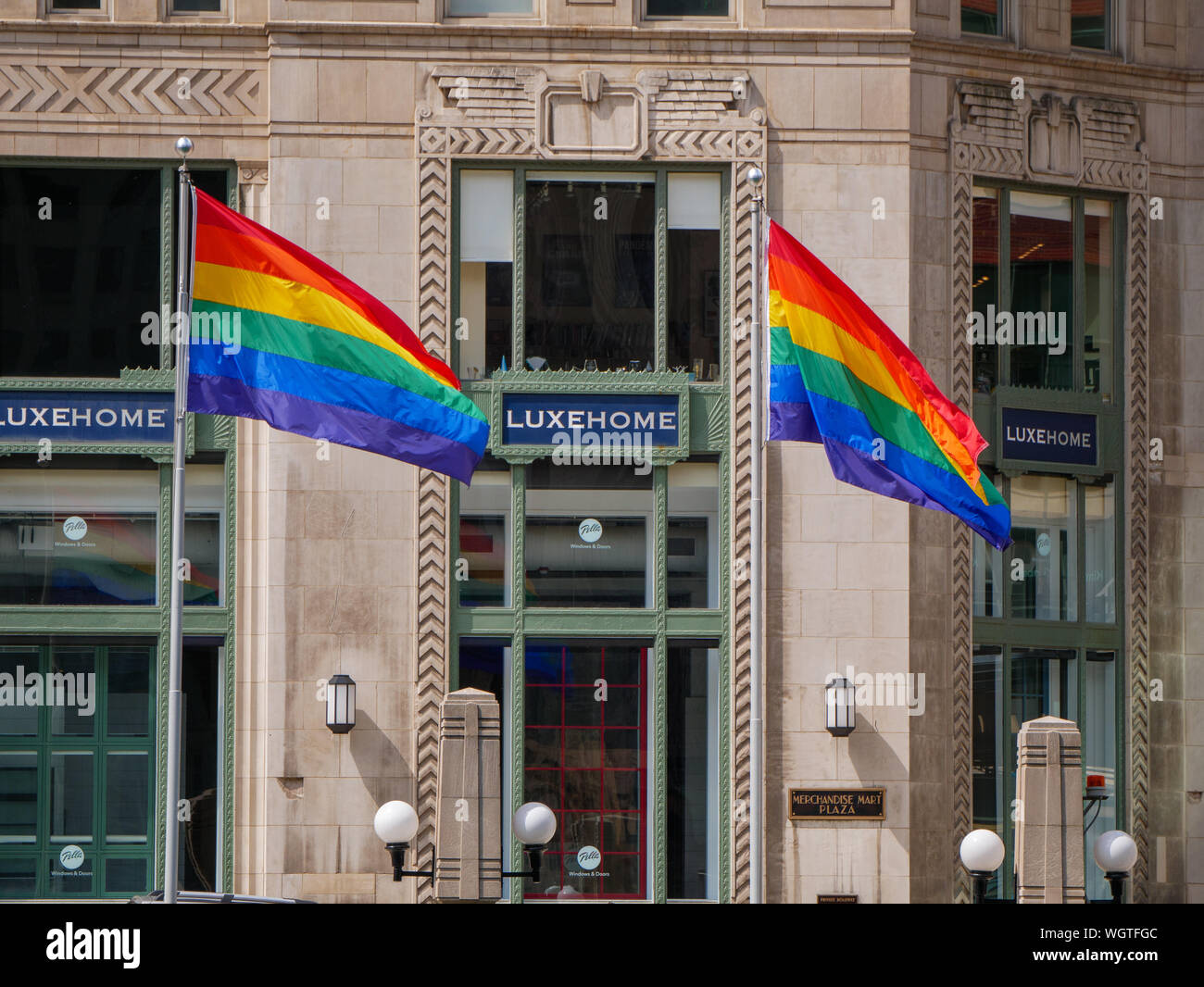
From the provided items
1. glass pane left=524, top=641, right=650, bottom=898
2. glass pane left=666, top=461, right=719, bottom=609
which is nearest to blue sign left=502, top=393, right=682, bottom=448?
glass pane left=666, top=461, right=719, bottom=609

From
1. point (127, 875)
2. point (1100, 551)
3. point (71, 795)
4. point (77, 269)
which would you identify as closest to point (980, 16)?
point (1100, 551)

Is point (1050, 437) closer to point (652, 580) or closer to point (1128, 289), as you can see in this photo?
point (1128, 289)

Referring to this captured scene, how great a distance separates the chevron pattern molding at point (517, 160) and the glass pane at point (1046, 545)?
12.7 ft

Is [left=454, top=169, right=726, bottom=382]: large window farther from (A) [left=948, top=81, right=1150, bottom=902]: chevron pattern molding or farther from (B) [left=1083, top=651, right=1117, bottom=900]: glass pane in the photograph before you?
(B) [left=1083, top=651, right=1117, bottom=900]: glass pane

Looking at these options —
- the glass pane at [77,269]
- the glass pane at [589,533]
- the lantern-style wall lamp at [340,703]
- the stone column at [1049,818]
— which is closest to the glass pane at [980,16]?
the glass pane at [589,533]

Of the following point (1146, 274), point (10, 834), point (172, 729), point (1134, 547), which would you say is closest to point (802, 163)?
point (1146, 274)

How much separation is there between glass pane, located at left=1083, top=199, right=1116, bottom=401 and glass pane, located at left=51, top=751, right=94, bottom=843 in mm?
13426

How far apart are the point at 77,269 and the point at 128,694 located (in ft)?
17.0

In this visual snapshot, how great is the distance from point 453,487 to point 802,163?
19.0ft

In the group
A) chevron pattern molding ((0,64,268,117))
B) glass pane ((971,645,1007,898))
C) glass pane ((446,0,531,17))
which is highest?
glass pane ((446,0,531,17))

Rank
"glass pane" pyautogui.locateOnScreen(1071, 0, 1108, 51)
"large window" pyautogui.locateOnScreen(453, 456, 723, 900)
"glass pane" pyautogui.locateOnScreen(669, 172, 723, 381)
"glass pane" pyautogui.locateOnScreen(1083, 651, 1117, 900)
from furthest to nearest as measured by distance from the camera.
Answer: "glass pane" pyautogui.locateOnScreen(1071, 0, 1108, 51) < "glass pane" pyautogui.locateOnScreen(1083, 651, 1117, 900) < "glass pane" pyautogui.locateOnScreen(669, 172, 723, 381) < "large window" pyautogui.locateOnScreen(453, 456, 723, 900)

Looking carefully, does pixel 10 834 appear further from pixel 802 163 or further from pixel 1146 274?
pixel 1146 274

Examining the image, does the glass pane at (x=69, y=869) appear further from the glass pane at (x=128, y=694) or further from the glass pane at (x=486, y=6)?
the glass pane at (x=486, y=6)

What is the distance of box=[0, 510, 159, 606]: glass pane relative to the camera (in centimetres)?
2248
